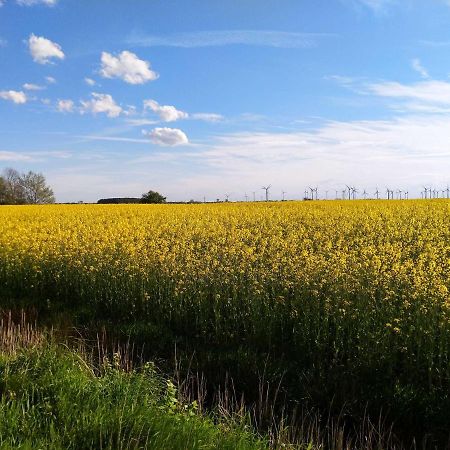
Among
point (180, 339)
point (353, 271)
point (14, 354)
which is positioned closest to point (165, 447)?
point (14, 354)

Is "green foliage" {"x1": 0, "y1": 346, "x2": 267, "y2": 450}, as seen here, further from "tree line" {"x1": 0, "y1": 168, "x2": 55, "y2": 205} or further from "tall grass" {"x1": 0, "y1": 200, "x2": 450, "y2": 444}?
"tree line" {"x1": 0, "y1": 168, "x2": 55, "y2": 205}

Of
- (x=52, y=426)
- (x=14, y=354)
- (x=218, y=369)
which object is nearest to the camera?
(x=52, y=426)

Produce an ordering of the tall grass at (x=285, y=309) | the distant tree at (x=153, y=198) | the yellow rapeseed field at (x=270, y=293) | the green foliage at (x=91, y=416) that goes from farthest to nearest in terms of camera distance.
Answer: the distant tree at (x=153, y=198), the yellow rapeseed field at (x=270, y=293), the tall grass at (x=285, y=309), the green foliage at (x=91, y=416)

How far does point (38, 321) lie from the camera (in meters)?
9.97

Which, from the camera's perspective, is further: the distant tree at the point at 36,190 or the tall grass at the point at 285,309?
the distant tree at the point at 36,190

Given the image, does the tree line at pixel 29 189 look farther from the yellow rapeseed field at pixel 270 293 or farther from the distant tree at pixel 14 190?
the yellow rapeseed field at pixel 270 293

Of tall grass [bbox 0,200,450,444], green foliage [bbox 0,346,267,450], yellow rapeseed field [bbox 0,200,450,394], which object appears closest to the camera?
green foliage [bbox 0,346,267,450]

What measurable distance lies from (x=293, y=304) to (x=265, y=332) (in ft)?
2.28

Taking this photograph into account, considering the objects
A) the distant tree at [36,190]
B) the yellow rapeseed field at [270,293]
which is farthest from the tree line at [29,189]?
the yellow rapeseed field at [270,293]

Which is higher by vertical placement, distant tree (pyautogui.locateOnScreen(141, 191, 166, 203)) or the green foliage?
distant tree (pyautogui.locateOnScreen(141, 191, 166, 203))

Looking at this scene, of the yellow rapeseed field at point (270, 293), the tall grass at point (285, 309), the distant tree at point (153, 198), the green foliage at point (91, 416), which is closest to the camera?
the green foliage at point (91, 416)

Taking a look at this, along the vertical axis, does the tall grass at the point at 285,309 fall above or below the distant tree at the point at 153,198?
below

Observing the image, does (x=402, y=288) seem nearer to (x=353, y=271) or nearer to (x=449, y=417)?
(x=353, y=271)

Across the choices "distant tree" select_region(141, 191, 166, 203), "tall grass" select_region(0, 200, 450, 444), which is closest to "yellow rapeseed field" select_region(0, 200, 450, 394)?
"tall grass" select_region(0, 200, 450, 444)
